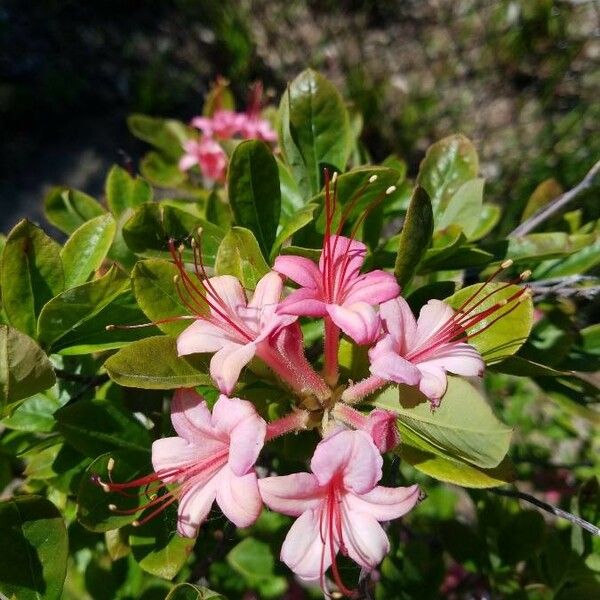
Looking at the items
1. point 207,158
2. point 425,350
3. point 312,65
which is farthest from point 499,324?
point 312,65

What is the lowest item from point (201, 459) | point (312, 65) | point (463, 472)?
point (312, 65)

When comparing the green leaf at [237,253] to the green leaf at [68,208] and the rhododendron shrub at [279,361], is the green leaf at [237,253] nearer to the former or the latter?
the rhododendron shrub at [279,361]

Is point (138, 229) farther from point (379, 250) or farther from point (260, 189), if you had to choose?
point (379, 250)

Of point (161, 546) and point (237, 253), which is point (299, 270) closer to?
point (237, 253)

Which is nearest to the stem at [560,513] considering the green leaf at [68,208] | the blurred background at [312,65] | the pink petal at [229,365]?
the pink petal at [229,365]

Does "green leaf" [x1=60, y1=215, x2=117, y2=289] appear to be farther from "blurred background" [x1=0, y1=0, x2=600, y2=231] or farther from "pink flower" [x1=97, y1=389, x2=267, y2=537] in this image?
"blurred background" [x1=0, y1=0, x2=600, y2=231]

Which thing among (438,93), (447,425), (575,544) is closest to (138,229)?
(447,425)
